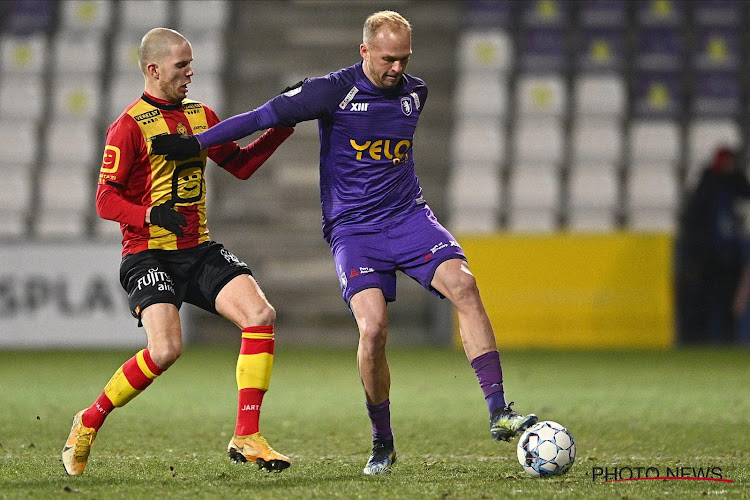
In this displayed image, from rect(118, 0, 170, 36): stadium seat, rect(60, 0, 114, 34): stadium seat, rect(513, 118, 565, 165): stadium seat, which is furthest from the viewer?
rect(60, 0, 114, 34): stadium seat

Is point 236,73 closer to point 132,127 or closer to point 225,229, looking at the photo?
point 225,229

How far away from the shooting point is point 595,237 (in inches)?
493

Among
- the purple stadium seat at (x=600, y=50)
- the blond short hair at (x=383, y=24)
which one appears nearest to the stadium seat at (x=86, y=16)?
the purple stadium seat at (x=600, y=50)

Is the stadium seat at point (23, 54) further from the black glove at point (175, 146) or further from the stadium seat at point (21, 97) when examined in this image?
the black glove at point (175, 146)

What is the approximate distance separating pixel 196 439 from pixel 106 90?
1021 cm

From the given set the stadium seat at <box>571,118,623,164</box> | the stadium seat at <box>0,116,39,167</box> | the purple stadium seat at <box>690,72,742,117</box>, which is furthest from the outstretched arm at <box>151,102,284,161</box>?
the purple stadium seat at <box>690,72,742,117</box>

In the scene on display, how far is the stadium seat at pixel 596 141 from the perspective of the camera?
1471 cm

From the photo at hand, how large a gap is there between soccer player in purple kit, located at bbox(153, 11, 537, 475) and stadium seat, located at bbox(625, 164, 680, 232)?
9098 mm

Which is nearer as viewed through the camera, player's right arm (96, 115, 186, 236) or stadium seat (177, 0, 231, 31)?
player's right arm (96, 115, 186, 236)

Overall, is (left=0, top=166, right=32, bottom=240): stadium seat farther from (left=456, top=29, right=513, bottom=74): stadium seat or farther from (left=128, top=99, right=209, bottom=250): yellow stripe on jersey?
(left=128, top=99, right=209, bottom=250): yellow stripe on jersey

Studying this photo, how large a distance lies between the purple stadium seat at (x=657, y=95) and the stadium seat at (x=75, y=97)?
23.3 feet

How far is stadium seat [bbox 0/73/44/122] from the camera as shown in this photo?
50.5 ft

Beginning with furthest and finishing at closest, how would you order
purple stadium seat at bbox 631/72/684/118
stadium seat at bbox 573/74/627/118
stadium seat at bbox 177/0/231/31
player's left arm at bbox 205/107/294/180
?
stadium seat at bbox 177/0/231/31, purple stadium seat at bbox 631/72/684/118, stadium seat at bbox 573/74/627/118, player's left arm at bbox 205/107/294/180

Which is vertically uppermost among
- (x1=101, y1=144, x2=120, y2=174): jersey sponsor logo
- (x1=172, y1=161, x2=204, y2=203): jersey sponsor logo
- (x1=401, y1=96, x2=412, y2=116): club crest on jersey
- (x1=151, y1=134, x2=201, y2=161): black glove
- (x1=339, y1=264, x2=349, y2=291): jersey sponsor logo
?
(x1=401, y1=96, x2=412, y2=116): club crest on jersey
